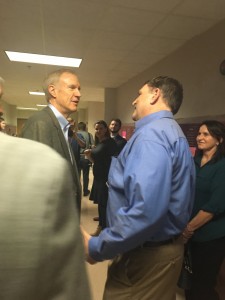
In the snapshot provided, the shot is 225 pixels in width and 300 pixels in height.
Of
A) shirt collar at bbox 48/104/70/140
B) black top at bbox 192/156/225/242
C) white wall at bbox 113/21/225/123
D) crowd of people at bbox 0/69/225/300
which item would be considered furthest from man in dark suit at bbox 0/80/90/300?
white wall at bbox 113/21/225/123

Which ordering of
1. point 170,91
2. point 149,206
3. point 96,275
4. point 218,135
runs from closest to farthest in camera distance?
point 149,206 < point 170,91 < point 218,135 < point 96,275

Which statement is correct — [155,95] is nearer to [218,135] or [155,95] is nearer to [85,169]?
[218,135]

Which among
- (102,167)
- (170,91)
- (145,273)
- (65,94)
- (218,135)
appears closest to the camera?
(145,273)

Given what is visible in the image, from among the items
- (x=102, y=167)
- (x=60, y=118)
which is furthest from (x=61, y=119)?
(x=102, y=167)

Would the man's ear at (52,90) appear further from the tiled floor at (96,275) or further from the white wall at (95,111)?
the white wall at (95,111)

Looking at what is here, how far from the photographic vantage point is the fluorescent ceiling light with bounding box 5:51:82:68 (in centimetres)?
431

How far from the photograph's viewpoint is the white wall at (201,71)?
2.83 meters

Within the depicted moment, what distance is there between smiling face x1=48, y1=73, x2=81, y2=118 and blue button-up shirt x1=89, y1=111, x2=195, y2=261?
0.60 meters

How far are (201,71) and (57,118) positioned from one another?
2.08 m

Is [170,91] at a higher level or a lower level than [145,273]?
higher

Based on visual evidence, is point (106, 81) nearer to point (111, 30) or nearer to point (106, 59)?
point (106, 59)

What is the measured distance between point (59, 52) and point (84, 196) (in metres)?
2.98

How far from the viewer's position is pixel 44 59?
177 inches

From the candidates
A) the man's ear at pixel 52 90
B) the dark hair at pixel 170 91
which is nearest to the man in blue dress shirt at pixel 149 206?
the dark hair at pixel 170 91
